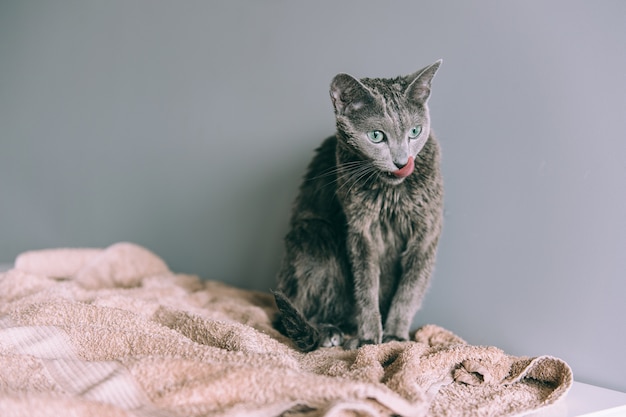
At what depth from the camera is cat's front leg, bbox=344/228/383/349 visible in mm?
1250

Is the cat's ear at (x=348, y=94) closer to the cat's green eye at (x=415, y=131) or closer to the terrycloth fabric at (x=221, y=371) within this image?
the cat's green eye at (x=415, y=131)

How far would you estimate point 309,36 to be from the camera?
1605mm

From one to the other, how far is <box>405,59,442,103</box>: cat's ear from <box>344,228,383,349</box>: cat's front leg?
1.18ft

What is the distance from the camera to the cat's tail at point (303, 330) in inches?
48.9

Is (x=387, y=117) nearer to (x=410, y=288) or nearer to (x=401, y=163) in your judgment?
(x=401, y=163)

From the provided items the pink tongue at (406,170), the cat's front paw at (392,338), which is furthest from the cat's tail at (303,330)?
the pink tongue at (406,170)

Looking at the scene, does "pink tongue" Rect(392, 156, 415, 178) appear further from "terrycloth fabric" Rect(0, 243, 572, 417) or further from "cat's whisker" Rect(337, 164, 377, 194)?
"terrycloth fabric" Rect(0, 243, 572, 417)

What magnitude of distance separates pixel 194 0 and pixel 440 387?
1.63m

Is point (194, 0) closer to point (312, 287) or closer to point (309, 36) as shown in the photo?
point (309, 36)

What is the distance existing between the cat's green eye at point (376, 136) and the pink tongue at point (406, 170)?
79mm

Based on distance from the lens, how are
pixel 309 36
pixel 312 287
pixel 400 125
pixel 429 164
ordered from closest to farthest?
pixel 400 125
pixel 429 164
pixel 312 287
pixel 309 36

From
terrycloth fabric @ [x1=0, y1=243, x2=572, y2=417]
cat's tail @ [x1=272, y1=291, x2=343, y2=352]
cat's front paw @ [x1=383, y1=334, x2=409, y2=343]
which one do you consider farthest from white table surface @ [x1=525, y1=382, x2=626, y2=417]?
cat's tail @ [x1=272, y1=291, x2=343, y2=352]

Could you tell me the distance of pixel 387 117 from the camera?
111cm

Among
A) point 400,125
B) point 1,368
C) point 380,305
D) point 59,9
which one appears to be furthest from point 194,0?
point 1,368
